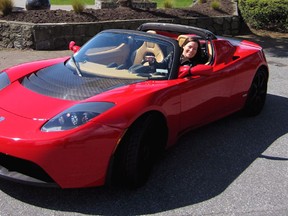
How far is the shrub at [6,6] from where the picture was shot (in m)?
10.0

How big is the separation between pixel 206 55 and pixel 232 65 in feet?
1.04

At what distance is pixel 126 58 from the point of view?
4.16 m

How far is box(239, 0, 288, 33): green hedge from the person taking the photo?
1231 centimetres

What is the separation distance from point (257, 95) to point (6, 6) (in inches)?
274

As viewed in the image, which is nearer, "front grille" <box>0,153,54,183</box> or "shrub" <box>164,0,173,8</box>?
"front grille" <box>0,153,54,183</box>

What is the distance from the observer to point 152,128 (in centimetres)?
354

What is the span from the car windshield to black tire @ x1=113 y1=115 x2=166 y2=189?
0.64 m

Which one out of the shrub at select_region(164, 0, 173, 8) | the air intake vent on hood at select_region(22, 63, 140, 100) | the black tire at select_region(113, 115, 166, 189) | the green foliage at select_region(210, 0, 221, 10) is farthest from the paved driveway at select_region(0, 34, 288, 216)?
the green foliage at select_region(210, 0, 221, 10)

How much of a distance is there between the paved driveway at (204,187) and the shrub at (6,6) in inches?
273

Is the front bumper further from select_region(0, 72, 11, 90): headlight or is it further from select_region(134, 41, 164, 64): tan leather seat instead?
select_region(134, 41, 164, 64): tan leather seat

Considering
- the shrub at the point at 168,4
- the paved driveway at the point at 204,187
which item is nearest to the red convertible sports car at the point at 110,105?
the paved driveway at the point at 204,187

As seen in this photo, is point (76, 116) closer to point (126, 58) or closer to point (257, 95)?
point (126, 58)

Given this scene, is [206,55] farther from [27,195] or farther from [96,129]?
[27,195]

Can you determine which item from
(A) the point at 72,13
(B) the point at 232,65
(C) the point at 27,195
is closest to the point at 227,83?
(B) the point at 232,65
